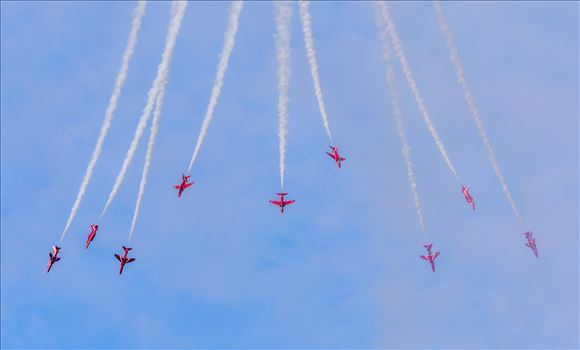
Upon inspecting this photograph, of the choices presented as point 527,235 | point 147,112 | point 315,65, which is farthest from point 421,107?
point 527,235

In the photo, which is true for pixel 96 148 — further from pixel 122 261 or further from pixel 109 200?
pixel 122 261

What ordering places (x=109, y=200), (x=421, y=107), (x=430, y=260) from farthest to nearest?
(x=430, y=260)
(x=421, y=107)
(x=109, y=200)

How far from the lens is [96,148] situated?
166ft

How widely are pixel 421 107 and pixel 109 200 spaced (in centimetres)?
1963

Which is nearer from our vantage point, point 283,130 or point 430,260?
point 283,130

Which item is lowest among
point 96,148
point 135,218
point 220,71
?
point 135,218

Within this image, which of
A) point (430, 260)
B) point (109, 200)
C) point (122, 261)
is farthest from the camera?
point (430, 260)

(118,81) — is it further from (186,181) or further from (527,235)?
(527,235)

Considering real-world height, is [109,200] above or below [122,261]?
below

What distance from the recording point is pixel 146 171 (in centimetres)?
5172

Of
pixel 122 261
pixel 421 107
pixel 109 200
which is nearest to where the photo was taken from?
pixel 109 200

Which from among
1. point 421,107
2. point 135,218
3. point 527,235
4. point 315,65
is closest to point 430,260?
point 527,235

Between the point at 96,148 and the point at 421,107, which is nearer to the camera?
the point at 96,148

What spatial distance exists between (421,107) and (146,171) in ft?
56.3
